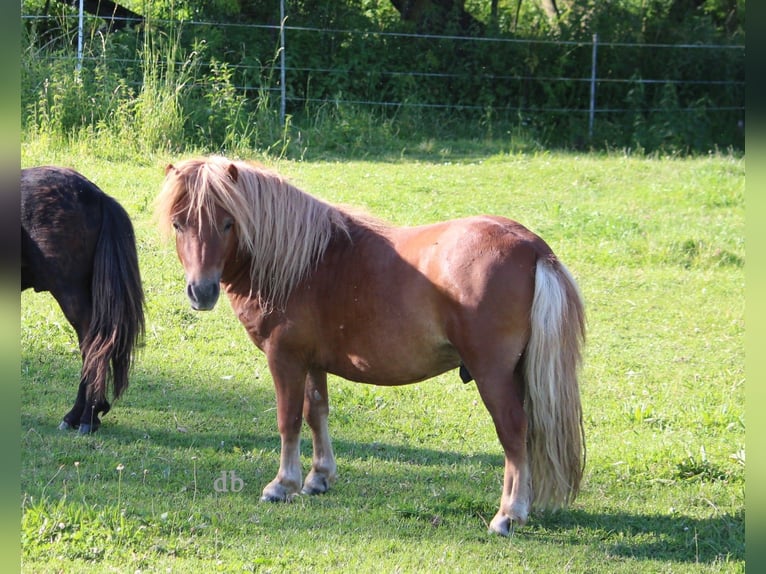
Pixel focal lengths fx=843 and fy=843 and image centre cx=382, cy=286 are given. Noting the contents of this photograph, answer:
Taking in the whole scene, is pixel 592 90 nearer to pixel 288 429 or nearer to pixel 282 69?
pixel 282 69

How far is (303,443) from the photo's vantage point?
593 cm

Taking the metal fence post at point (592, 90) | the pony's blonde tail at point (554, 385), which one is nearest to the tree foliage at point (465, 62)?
the metal fence post at point (592, 90)

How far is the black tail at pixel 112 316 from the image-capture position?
18.6ft

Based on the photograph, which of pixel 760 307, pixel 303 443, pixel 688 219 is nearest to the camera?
pixel 760 307

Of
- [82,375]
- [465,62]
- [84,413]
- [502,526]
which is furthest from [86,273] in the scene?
[465,62]

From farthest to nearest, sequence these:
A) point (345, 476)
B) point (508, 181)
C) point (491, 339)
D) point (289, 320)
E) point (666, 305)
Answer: point (508, 181), point (666, 305), point (345, 476), point (289, 320), point (491, 339)

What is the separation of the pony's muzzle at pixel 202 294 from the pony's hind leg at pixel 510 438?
1457 millimetres

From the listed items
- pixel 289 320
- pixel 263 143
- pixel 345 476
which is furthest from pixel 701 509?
pixel 263 143

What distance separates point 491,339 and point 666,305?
17.5 feet

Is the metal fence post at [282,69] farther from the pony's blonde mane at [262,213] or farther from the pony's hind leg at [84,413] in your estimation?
the pony's blonde mane at [262,213]

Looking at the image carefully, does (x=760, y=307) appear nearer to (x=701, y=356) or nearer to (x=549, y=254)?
(x=549, y=254)

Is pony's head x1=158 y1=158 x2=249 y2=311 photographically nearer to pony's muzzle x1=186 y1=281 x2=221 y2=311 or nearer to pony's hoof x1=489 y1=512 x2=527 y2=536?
pony's muzzle x1=186 y1=281 x2=221 y2=311

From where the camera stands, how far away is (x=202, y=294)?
4406mm

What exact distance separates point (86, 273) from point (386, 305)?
242 cm
